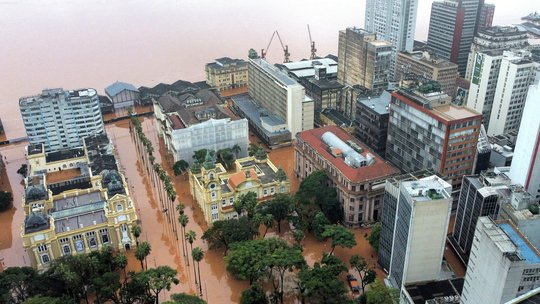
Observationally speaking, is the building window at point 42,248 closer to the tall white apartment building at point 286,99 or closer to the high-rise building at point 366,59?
the tall white apartment building at point 286,99

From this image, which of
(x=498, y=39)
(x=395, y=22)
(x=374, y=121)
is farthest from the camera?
(x=395, y=22)

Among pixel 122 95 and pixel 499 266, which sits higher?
pixel 499 266

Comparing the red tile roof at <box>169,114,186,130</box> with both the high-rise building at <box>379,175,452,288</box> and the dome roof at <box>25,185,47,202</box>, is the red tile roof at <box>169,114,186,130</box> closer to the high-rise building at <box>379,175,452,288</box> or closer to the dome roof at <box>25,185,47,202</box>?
the dome roof at <box>25,185,47,202</box>

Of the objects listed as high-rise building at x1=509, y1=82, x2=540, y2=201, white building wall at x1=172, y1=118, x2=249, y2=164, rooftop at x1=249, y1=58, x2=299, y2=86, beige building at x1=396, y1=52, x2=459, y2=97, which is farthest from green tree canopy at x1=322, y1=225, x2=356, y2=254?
beige building at x1=396, y1=52, x2=459, y2=97

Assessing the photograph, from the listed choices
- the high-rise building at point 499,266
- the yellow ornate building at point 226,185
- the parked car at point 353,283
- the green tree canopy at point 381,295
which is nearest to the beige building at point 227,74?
the yellow ornate building at point 226,185

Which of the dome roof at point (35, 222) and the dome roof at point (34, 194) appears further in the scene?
the dome roof at point (34, 194)

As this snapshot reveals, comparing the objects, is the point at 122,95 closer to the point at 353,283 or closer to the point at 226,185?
the point at 226,185

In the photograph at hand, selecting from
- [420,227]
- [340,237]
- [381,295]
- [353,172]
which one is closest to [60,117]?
[353,172]
